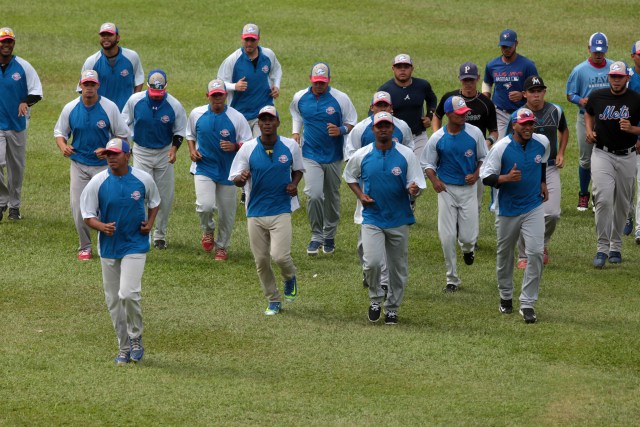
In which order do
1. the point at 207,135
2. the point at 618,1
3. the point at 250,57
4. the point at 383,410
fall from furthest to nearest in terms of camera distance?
the point at 618,1
the point at 250,57
the point at 207,135
the point at 383,410

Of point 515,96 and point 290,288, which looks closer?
point 290,288

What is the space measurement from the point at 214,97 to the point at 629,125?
543cm

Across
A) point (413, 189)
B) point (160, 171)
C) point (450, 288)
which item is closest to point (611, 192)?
point (450, 288)

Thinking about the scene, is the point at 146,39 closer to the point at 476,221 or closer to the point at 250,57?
the point at 250,57

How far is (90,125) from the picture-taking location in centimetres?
1684

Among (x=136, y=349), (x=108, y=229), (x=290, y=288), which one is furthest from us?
(x=290, y=288)

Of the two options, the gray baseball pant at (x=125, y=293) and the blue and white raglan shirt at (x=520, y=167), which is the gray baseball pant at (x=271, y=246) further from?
the blue and white raglan shirt at (x=520, y=167)

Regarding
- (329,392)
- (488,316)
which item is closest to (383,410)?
(329,392)

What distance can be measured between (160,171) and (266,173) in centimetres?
334

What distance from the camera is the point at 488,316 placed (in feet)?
48.6

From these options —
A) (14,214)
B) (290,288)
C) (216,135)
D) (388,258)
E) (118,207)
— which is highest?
(216,135)

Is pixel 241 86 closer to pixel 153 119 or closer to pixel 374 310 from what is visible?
pixel 153 119

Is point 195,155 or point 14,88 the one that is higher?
point 14,88

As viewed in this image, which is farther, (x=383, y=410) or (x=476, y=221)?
(x=476, y=221)
